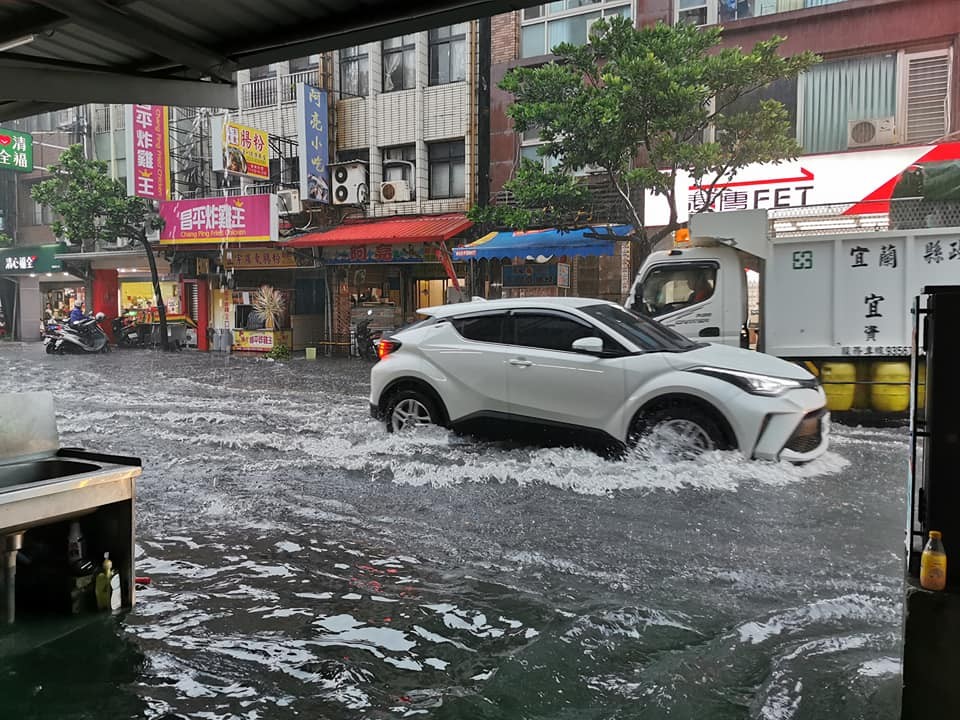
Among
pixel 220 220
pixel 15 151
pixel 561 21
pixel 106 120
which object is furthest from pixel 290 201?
pixel 106 120

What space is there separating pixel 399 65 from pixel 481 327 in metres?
14.3

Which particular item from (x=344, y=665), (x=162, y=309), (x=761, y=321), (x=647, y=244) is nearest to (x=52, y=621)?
(x=344, y=665)

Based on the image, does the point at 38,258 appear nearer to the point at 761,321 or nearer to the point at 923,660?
the point at 761,321

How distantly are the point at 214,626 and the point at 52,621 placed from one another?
2.22 ft

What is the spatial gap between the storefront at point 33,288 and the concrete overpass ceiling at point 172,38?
23.2 metres

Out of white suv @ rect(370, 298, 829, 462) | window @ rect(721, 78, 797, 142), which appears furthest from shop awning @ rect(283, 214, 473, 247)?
white suv @ rect(370, 298, 829, 462)

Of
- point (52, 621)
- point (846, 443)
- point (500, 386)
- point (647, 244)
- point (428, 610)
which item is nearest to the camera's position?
point (52, 621)

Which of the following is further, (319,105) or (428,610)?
(319,105)

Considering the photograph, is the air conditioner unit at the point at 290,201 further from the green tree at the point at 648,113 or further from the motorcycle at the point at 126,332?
the green tree at the point at 648,113

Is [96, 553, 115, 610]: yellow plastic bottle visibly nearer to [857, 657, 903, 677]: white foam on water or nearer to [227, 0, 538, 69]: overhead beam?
[227, 0, 538, 69]: overhead beam

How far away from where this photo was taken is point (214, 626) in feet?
11.1

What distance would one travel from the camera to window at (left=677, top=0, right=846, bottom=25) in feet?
47.2

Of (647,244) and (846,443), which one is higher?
(647,244)

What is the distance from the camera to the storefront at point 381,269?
1777 cm
